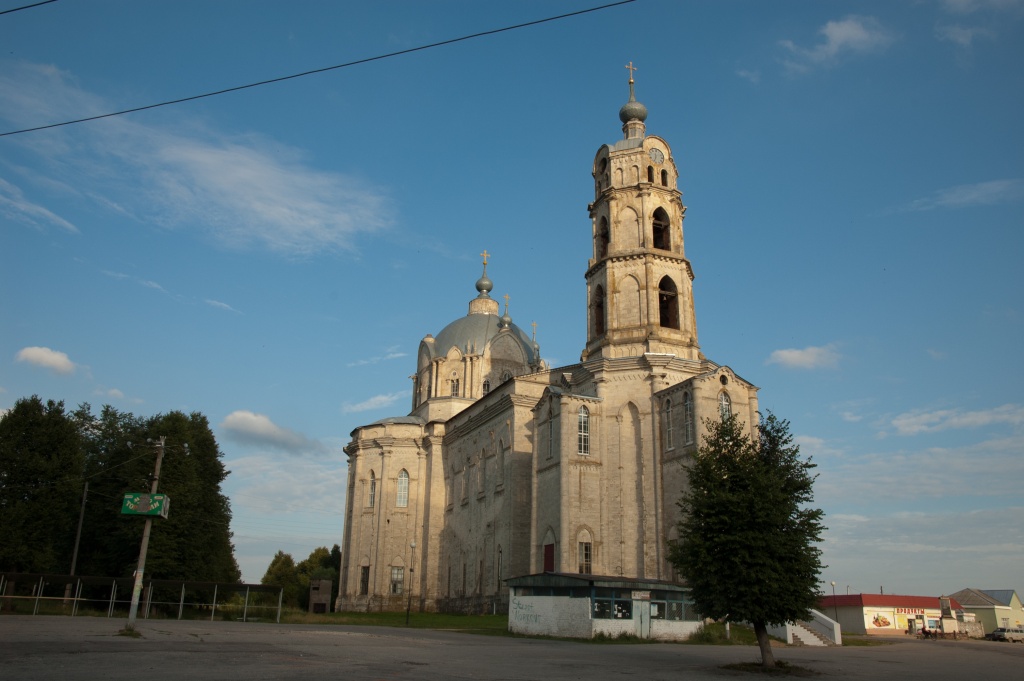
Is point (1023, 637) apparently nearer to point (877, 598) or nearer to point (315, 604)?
point (877, 598)

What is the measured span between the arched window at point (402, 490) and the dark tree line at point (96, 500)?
1283 cm

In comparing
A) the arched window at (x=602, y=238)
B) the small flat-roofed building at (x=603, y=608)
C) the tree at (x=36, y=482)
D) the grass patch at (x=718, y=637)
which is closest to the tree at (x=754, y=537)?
the small flat-roofed building at (x=603, y=608)

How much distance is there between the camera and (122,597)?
4753cm

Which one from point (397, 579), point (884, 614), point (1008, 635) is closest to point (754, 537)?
point (397, 579)

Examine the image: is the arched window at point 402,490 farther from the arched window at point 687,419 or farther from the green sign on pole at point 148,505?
the green sign on pole at point 148,505

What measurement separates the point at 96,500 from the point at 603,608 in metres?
37.9

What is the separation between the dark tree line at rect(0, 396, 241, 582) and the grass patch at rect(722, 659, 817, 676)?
3056 centimetres

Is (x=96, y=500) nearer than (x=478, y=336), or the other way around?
(x=96, y=500)

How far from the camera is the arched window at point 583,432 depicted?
41188mm

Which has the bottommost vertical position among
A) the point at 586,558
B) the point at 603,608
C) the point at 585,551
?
the point at 603,608

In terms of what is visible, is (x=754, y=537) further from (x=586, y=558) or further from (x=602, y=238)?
(x=602, y=238)

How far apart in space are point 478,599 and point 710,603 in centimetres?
Result: 3014

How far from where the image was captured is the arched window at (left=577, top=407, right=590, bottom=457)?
41.2 metres

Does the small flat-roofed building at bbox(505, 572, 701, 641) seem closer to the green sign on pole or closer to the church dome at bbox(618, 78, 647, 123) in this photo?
the green sign on pole
